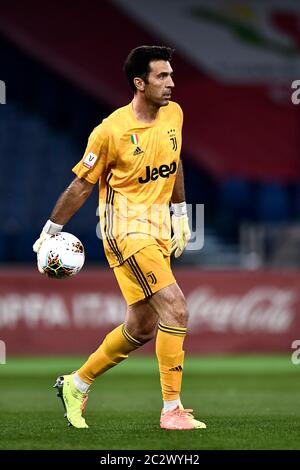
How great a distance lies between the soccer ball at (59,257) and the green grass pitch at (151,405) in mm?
1112

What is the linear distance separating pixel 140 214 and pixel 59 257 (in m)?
0.65

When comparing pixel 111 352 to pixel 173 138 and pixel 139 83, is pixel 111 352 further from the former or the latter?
pixel 139 83

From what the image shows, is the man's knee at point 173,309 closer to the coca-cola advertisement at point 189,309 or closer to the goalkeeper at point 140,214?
the goalkeeper at point 140,214

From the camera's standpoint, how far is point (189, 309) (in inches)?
668

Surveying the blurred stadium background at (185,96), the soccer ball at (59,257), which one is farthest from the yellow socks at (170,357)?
the blurred stadium background at (185,96)

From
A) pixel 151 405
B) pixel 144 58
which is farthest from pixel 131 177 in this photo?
pixel 151 405

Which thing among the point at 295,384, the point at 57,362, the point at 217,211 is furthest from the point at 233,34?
the point at 295,384

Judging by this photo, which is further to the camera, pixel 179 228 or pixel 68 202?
pixel 179 228

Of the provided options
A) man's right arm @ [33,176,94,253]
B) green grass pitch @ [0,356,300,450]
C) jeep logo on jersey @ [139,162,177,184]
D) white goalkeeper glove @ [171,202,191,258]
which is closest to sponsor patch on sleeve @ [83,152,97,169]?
man's right arm @ [33,176,94,253]

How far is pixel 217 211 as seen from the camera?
21.6 metres

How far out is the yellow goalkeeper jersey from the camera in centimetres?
802

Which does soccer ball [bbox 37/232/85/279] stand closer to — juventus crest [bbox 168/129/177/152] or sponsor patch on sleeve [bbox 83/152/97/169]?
sponsor patch on sleeve [bbox 83/152/97/169]

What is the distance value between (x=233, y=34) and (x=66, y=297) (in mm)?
8359
